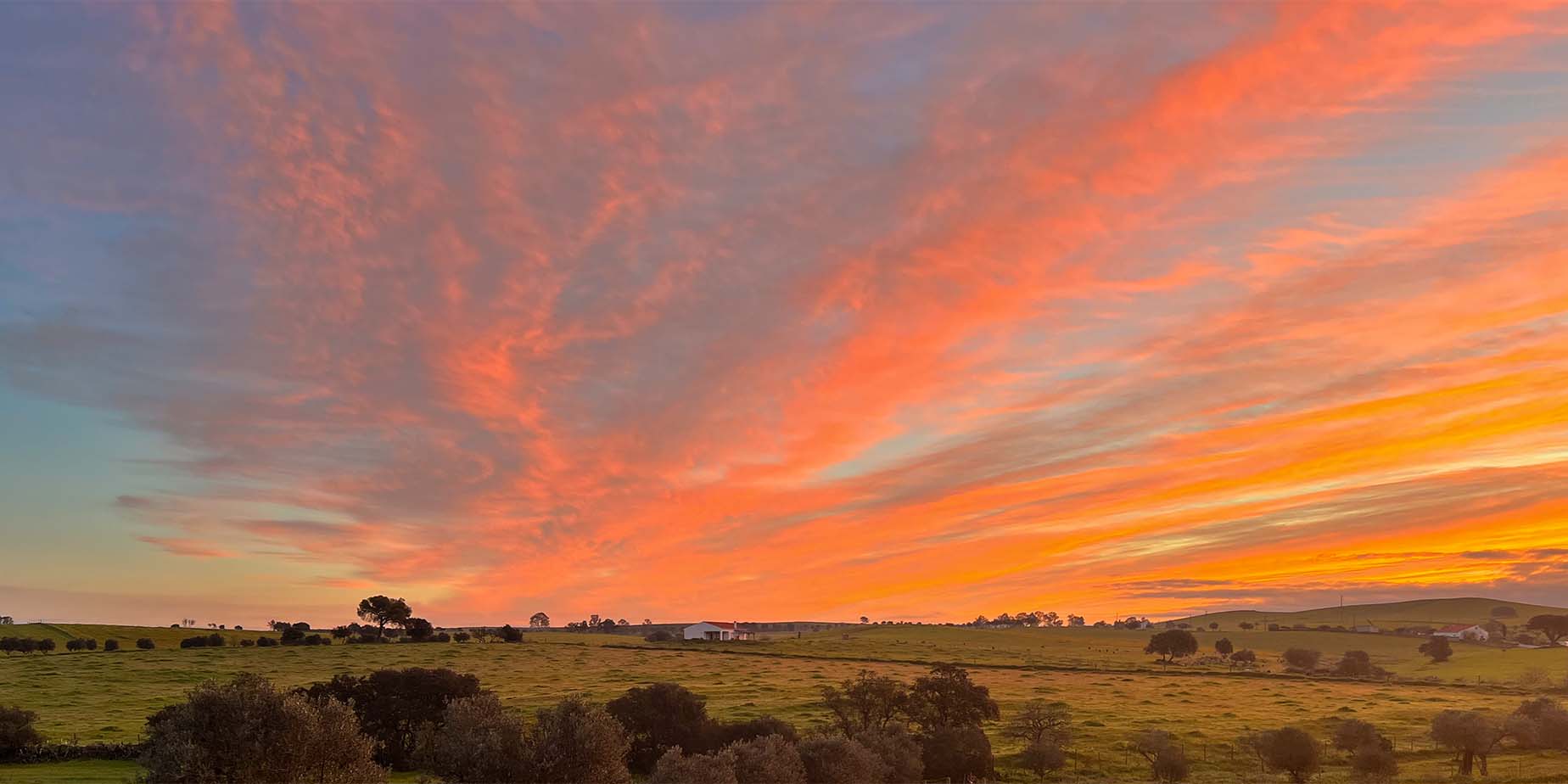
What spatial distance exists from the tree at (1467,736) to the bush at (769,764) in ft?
174

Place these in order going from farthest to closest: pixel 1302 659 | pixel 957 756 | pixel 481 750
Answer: pixel 1302 659
pixel 957 756
pixel 481 750

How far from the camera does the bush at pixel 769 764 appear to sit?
53.8m

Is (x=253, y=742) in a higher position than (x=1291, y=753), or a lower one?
higher

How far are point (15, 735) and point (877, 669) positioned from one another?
10337 centimetres

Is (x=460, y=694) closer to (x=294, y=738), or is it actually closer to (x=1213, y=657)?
(x=294, y=738)

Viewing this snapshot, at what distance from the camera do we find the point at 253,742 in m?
45.9

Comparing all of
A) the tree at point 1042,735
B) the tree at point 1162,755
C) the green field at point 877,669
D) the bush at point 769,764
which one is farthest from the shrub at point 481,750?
the tree at point 1162,755

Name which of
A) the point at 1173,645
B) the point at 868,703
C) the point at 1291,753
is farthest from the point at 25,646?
the point at 1173,645

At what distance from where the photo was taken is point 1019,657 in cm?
17750

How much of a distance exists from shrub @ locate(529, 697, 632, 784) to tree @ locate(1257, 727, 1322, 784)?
48519 millimetres

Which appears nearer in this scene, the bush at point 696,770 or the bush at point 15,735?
the bush at point 696,770

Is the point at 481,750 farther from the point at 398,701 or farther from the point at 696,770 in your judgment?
the point at 398,701

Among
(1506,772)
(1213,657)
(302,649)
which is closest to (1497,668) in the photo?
(1213,657)

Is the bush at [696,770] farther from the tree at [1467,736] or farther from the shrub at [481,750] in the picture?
the tree at [1467,736]
